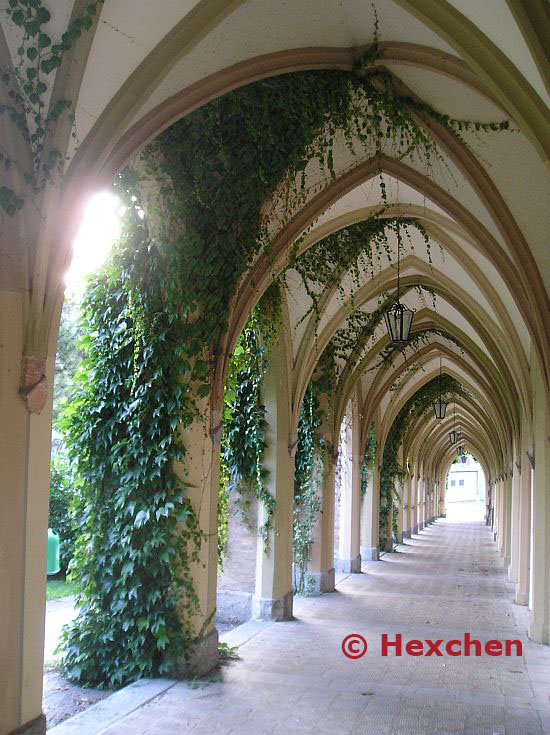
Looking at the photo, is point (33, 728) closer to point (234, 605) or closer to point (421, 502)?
point (234, 605)

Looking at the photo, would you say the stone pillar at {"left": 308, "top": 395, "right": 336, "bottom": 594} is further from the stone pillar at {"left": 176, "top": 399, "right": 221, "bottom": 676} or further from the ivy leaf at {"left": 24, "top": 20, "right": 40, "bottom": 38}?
the ivy leaf at {"left": 24, "top": 20, "right": 40, "bottom": 38}

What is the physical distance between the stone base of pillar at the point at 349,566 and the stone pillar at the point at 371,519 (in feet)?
6.46

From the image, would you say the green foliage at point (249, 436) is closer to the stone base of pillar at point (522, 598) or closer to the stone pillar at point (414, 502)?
the stone base of pillar at point (522, 598)

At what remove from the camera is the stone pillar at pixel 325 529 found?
10.7m

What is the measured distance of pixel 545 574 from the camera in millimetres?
7441

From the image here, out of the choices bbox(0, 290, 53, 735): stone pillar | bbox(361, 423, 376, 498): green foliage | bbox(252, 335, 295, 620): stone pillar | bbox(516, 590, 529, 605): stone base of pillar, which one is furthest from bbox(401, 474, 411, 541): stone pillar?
bbox(0, 290, 53, 735): stone pillar

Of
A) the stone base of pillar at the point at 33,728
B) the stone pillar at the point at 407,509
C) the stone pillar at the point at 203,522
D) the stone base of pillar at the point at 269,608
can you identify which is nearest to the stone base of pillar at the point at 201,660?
the stone pillar at the point at 203,522

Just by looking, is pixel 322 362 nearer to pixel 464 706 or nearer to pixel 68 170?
pixel 464 706

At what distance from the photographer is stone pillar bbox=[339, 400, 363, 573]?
43.9 ft

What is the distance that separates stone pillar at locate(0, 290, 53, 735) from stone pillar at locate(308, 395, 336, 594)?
278 inches

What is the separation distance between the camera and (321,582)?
1070 centimetres

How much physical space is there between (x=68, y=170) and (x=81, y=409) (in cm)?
253

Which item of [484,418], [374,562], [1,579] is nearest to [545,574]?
[1,579]

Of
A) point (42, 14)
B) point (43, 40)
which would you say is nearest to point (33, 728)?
point (43, 40)
